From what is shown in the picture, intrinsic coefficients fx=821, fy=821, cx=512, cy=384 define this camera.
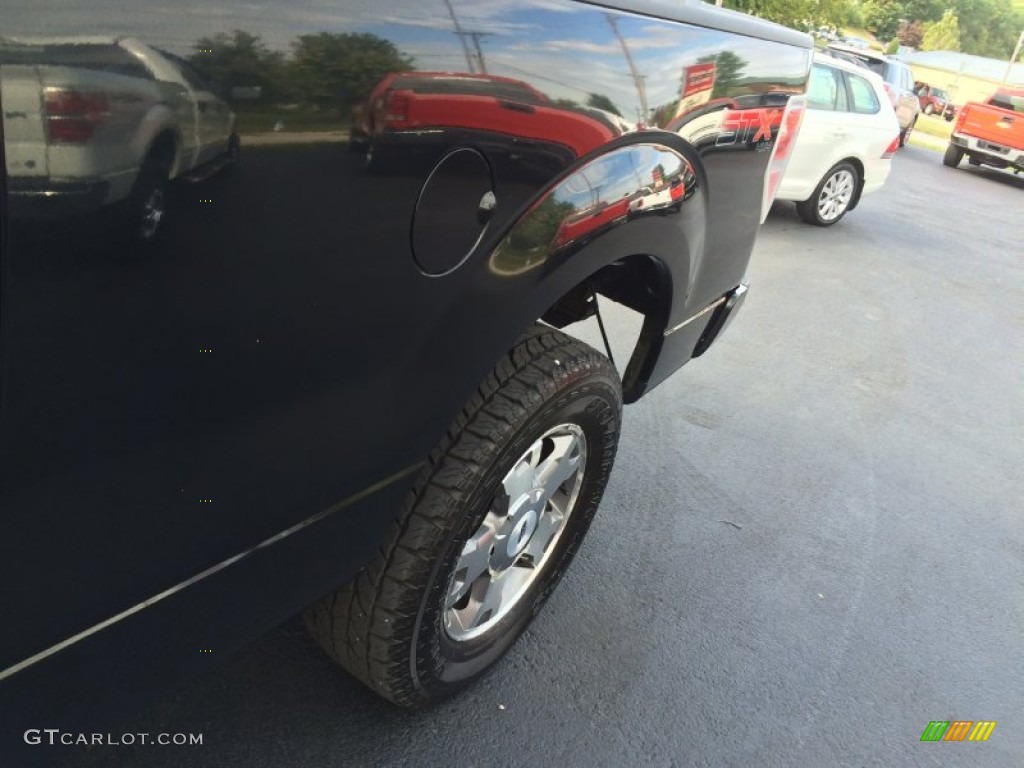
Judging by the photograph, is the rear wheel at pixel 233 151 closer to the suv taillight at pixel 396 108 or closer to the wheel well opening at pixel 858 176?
the suv taillight at pixel 396 108

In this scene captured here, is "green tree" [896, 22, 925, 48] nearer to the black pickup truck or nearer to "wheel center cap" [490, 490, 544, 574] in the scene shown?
"wheel center cap" [490, 490, 544, 574]

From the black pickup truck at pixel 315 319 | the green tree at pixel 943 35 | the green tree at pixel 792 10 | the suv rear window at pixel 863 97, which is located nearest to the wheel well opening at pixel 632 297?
the black pickup truck at pixel 315 319

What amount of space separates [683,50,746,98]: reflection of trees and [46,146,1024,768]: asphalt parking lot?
1524 mm

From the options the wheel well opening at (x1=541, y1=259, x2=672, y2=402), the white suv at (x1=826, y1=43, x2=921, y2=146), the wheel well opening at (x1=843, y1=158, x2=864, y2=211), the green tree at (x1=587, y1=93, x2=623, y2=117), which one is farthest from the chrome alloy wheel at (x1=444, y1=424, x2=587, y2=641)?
the white suv at (x1=826, y1=43, x2=921, y2=146)

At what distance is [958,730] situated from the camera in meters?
2.38

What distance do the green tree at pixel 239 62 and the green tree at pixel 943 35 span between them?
8528 centimetres

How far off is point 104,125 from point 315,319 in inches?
15.3

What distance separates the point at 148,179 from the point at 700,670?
6.74ft

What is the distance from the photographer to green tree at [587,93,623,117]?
155cm

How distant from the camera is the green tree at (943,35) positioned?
7194 cm

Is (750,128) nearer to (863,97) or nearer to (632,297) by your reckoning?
(632,297)

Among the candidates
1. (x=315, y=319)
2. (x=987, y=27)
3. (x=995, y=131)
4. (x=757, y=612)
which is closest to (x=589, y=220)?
(x=315, y=319)

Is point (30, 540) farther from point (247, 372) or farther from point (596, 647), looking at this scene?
point (596, 647)

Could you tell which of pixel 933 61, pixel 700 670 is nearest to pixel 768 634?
pixel 700 670
